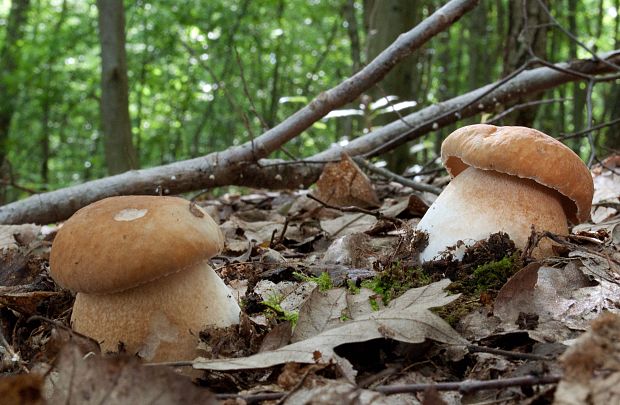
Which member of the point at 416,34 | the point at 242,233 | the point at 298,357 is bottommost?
the point at 242,233

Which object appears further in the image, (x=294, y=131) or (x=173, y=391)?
(x=294, y=131)

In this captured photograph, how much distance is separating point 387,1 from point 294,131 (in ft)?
12.6

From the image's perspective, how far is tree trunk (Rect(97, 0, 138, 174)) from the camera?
7082mm

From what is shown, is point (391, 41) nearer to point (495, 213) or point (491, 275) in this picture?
point (495, 213)

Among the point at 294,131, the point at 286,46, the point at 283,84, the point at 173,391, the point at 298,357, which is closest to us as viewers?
the point at 173,391

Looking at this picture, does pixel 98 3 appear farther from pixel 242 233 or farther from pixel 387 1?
pixel 242 233

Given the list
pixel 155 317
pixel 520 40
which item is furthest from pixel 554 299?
pixel 520 40

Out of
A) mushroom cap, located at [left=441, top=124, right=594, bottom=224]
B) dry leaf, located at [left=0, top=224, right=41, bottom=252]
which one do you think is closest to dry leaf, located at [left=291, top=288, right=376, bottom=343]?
mushroom cap, located at [left=441, top=124, right=594, bottom=224]

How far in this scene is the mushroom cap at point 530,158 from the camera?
2424 mm

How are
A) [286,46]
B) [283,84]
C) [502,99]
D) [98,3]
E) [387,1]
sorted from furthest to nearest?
[283,84] → [286,46] → [387,1] → [98,3] → [502,99]

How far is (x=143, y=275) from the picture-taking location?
187 centimetres

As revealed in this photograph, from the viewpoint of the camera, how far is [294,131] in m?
4.79

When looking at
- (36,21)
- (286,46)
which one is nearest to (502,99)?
(286,46)

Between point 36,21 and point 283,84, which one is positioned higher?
point 36,21
